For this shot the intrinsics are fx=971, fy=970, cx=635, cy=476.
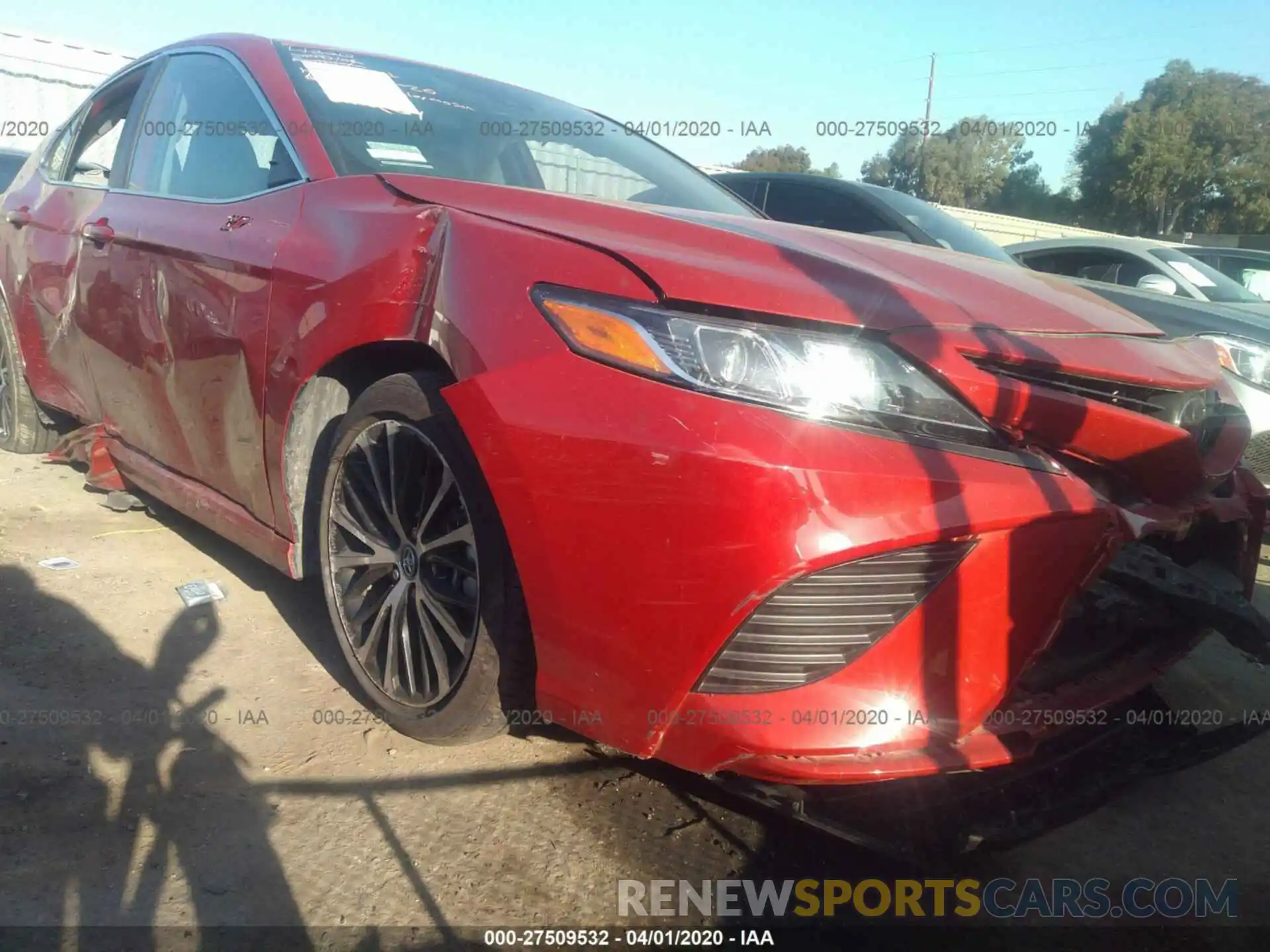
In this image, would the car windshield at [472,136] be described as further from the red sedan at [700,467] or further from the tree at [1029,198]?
the tree at [1029,198]

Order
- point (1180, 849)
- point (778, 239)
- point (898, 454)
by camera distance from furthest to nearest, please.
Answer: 1. point (1180, 849)
2. point (778, 239)
3. point (898, 454)

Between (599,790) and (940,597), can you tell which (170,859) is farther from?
(940,597)

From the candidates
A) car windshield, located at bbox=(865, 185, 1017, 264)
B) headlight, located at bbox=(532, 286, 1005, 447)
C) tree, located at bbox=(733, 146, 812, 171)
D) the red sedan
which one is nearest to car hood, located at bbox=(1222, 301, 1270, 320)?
car windshield, located at bbox=(865, 185, 1017, 264)

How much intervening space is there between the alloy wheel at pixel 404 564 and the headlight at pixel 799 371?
586mm

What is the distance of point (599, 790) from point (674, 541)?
92 cm

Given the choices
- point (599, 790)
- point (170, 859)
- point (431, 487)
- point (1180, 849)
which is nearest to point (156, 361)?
point (431, 487)

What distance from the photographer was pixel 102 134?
400 cm

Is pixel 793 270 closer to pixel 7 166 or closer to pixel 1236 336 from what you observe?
pixel 1236 336

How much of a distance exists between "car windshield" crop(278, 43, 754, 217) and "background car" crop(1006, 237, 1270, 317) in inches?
156

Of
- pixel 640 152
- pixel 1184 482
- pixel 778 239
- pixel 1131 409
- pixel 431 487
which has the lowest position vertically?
pixel 431 487

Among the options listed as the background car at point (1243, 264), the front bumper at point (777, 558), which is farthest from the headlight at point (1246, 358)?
the front bumper at point (777, 558)

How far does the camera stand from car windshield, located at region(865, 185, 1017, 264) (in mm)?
5145

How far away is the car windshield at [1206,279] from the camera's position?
235 inches

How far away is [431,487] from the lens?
7.27ft
